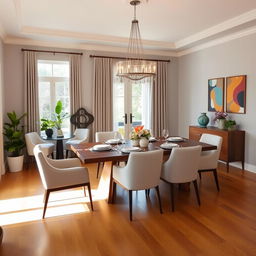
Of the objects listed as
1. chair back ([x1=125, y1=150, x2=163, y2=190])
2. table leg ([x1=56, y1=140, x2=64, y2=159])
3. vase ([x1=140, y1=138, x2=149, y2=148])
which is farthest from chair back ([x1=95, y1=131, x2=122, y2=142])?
chair back ([x1=125, y1=150, x2=163, y2=190])

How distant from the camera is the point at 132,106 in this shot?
6.92 metres

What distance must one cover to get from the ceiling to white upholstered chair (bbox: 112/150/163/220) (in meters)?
2.39

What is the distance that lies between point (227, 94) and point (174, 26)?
1888 mm

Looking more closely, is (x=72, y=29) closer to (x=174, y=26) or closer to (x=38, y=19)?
(x=38, y=19)

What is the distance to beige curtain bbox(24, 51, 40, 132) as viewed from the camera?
18.8ft

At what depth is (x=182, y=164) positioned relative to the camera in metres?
3.36

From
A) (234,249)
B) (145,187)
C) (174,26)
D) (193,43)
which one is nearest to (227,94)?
(193,43)

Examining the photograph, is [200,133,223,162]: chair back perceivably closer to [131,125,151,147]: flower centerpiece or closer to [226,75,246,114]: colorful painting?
[131,125,151,147]: flower centerpiece

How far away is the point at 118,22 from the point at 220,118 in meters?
2.95

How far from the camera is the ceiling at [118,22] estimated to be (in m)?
4.02

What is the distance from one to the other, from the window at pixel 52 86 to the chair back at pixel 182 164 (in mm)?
3671

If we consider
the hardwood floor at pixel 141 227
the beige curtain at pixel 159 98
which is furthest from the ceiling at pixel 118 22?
the hardwood floor at pixel 141 227

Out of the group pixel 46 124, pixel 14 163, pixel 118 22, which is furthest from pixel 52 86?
pixel 118 22

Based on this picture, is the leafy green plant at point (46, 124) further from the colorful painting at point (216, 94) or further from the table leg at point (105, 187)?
the colorful painting at point (216, 94)
